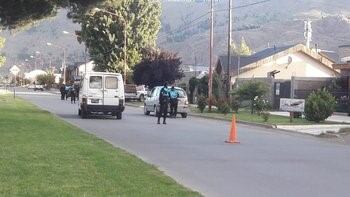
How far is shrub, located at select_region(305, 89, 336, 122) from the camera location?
104 ft

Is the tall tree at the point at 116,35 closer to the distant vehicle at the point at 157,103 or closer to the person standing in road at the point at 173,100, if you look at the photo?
the distant vehicle at the point at 157,103

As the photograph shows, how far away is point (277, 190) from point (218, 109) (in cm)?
3142

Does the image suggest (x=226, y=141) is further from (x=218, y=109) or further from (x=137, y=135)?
(x=218, y=109)

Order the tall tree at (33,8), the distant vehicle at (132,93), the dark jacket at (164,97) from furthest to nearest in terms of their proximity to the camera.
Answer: the distant vehicle at (132,93) < the dark jacket at (164,97) < the tall tree at (33,8)

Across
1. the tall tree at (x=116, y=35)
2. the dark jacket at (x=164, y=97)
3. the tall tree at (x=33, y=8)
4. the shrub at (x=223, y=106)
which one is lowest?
the shrub at (x=223, y=106)

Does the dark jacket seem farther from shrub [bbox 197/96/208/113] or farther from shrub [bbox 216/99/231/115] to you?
shrub [bbox 197/96/208/113]

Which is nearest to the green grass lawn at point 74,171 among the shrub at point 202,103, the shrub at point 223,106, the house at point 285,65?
the shrub at point 223,106

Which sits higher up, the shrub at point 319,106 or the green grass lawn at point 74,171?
the shrub at point 319,106

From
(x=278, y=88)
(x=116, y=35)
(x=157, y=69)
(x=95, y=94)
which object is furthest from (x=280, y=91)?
(x=116, y=35)

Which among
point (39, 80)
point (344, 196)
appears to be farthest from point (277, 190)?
point (39, 80)

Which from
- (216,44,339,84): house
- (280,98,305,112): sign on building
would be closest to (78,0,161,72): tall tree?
(216,44,339,84): house

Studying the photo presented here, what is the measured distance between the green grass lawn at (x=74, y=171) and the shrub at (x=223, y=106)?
23.2 metres

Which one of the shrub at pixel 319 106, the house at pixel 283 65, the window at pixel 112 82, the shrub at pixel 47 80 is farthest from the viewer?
the shrub at pixel 47 80

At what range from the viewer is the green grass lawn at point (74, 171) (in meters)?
9.52
